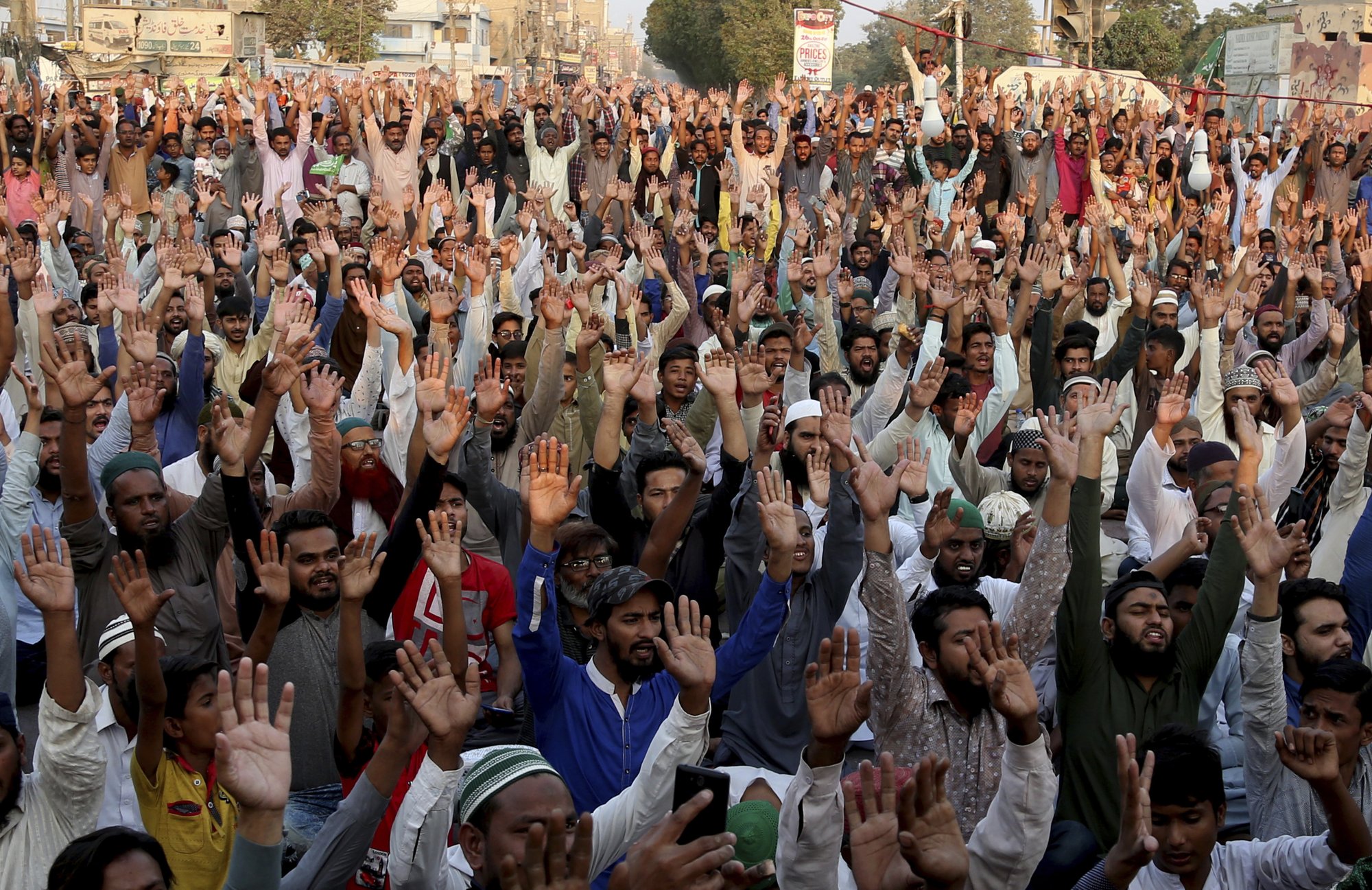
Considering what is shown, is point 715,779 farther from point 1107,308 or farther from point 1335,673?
point 1107,308

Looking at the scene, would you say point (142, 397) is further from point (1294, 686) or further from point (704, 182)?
point (704, 182)

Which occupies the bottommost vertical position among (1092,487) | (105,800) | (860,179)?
(105,800)

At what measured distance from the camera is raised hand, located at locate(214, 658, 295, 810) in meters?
2.48

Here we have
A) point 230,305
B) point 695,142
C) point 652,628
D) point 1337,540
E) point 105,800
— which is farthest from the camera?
point 695,142

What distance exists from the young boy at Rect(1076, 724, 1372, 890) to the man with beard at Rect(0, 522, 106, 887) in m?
2.14

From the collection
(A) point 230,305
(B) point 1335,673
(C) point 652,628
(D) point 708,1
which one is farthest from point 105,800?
(D) point 708,1

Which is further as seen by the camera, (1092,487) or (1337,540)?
(1337,540)

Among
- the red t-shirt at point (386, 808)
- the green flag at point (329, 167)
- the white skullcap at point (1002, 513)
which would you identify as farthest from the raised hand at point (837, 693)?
the green flag at point (329, 167)

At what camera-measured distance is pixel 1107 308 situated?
854 centimetres

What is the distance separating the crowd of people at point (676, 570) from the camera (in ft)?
9.12

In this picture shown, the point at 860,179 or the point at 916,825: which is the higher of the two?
the point at 860,179

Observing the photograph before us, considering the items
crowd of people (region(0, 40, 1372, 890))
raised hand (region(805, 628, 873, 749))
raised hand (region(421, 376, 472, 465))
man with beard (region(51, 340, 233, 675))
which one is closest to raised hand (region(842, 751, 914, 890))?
crowd of people (region(0, 40, 1372, 890))

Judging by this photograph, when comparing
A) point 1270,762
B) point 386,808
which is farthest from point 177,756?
point 1270,762

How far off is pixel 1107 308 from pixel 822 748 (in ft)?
21.2
